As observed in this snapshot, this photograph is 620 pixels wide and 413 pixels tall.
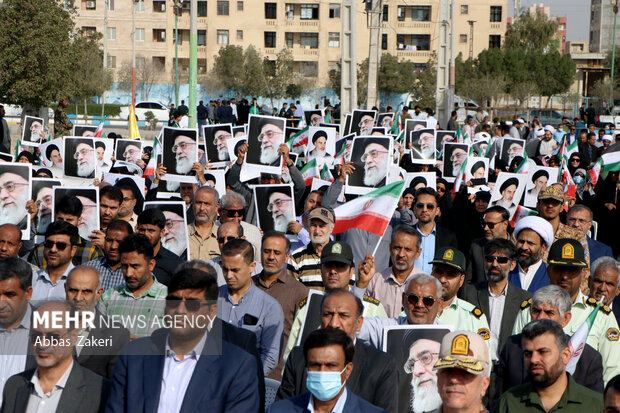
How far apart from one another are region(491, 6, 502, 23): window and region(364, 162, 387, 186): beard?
79.5 meters

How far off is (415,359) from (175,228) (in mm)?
3940

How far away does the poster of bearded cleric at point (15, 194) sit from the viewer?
9.79 m

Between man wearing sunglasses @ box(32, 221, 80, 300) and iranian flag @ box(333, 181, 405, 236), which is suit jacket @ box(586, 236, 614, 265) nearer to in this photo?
iranian flag @ box(333, 181, 405, 236)

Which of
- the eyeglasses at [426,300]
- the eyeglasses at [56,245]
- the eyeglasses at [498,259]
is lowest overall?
the eyeglasses at [426,300]

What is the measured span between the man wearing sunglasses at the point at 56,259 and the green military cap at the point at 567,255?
360 cm

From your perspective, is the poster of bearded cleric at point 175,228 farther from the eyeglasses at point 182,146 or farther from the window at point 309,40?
the window at point 309,40

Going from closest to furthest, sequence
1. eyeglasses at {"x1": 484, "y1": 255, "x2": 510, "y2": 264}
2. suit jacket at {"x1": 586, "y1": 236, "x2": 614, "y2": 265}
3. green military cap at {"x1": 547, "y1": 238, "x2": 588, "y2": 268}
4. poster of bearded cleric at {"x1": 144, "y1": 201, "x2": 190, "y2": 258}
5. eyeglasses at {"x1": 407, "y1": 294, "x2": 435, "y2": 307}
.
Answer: eyeglasses at {"x1": 407, "y1": 294, "x2": 435, "y2": 307}
green military cap at {"x1": 547, "y1": 238, "x2": 588, "y2": 268}
eyeglasses at {"x1": 484, "y1": 255, "x2": 510, "y2": 264}
poster of bearded cleric at {"x1": 144, "y1": 201, "x2": 190, "y2": 258}
suit jacket at {"x1": 586, "y1": 236, "x2": 614, "y2": 265}

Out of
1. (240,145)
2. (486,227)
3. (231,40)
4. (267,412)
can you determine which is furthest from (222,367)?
(231,40)

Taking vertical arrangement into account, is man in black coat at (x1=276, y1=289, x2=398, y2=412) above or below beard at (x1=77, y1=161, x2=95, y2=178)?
below

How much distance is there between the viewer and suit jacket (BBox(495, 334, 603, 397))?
5.72 meters

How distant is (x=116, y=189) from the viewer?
9414mm

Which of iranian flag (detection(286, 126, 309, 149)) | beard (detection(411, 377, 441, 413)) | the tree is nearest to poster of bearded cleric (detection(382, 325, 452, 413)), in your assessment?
beard (detection(411, 377, 441, 413))

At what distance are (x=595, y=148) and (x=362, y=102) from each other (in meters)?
42.5

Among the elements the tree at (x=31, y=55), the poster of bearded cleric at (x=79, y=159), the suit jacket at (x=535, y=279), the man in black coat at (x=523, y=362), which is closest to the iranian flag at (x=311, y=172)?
the poster of bearded cleric at (x=79, y=159)
